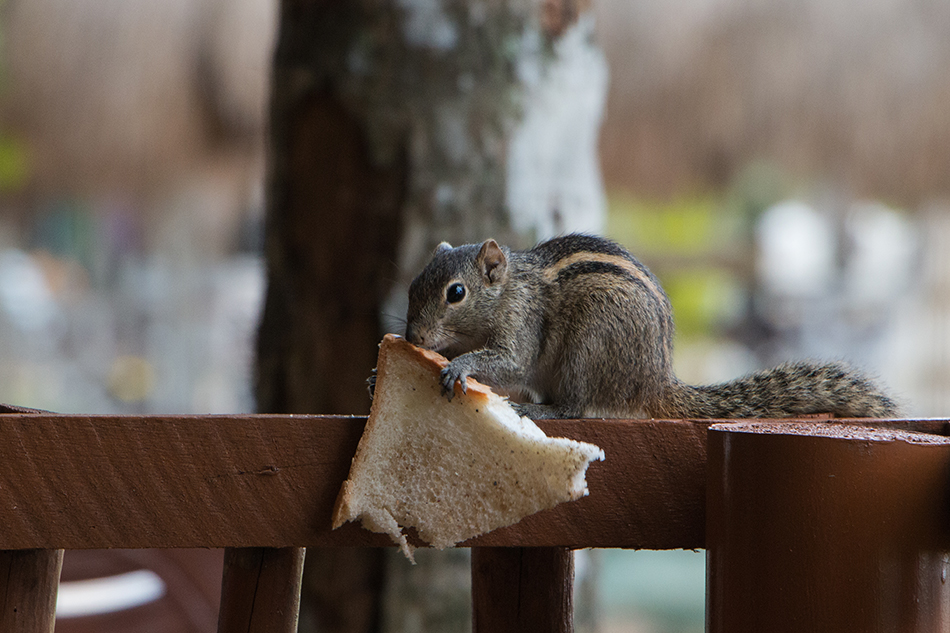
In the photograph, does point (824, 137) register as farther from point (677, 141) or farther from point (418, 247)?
point (418, 247)

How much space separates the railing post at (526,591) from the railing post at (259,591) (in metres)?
0.20

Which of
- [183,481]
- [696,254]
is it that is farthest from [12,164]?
[183,481]

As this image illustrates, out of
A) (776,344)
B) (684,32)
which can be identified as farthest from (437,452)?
(776,344)

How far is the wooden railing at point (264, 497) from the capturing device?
738 mm

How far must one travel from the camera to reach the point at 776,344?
5.01m

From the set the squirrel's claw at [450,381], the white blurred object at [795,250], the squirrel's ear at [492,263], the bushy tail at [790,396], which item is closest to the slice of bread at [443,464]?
the squirrel's claw at [450,381]

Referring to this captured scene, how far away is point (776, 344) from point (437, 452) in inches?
180

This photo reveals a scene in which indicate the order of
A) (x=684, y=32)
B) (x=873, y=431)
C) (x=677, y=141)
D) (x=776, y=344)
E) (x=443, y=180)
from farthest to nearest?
(x=776, y=344) → (x=677, y=141) → (x=684, y=32) → (x=443, y=180) → (x=873, y=431)

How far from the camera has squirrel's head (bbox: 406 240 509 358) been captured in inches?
52.1

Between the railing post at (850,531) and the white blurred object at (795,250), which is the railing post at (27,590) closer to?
the railing post at (850,531)

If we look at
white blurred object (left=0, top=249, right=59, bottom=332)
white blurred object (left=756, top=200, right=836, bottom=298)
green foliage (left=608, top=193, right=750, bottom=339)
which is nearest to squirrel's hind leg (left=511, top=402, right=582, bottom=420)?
green foliage (left=608, top=193, right=750, bottom=339)

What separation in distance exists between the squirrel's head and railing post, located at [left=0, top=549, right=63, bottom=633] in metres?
0.61

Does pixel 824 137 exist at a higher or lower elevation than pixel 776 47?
→ lower

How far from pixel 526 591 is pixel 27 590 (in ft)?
1.55
